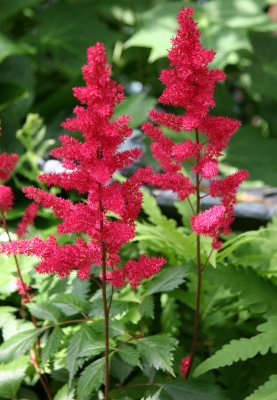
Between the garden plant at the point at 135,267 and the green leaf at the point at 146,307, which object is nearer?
the garden plant at the point at 135,267

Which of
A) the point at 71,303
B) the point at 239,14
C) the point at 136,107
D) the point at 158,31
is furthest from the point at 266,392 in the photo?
the point at 239,14

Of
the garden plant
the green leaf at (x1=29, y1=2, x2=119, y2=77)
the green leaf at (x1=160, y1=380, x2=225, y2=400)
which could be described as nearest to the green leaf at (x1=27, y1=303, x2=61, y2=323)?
the garden plant

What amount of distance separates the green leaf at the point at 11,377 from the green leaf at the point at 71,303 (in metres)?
0.15

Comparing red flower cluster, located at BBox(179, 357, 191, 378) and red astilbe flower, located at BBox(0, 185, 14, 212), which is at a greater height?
red astilbe flower, located at BBox(0, 185, 14, 212)

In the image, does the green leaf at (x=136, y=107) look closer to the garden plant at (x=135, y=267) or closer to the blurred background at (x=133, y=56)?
the blurred background at (x=133, y=56)

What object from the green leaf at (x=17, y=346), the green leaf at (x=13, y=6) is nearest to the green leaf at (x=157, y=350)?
the green leaf at (x=17, y=346)

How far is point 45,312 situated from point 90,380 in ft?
0.66

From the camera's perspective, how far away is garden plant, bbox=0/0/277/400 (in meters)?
0.83

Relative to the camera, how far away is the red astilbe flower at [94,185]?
79cm

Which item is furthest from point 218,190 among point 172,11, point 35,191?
point 172,11

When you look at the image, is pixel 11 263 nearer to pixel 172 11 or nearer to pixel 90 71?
pixel 90 71

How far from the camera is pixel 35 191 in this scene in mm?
839

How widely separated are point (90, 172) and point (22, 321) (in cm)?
50

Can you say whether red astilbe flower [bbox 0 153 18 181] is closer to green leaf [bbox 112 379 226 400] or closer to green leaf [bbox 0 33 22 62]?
green leaf [bbox 112 379 226 400]
